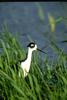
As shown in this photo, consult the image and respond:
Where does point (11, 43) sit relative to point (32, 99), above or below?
above

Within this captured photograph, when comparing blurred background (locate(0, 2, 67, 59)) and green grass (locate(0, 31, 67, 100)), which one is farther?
blurred background (locate(0, 2, 67, 59))

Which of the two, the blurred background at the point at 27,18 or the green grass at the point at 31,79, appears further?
the blurred background at the point at 27,18

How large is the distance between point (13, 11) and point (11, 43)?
723 inches

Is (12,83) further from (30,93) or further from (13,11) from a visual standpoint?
(13,11)

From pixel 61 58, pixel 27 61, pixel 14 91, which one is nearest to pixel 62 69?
pixel 61 58

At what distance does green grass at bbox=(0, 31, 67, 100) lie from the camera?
18.1 feet

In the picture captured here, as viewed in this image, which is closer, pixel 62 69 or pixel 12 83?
pixel 12 83

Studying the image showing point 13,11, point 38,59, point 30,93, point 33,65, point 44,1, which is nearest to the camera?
point 30,93

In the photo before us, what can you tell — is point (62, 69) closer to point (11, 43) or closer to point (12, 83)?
point (11, 43)

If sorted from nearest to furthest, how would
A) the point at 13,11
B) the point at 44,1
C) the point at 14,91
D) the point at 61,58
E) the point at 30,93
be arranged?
the point at 30,93
the point at 14,91
the point at 61,58
the point at 13,11
the point at 44,1

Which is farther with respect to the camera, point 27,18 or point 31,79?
point 27,18

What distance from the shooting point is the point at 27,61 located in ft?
24.3

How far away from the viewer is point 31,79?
19.3 feet

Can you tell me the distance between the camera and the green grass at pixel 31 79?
5.53m
